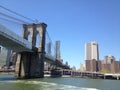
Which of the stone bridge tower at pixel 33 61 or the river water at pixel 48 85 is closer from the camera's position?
the river water at pixel 48 85

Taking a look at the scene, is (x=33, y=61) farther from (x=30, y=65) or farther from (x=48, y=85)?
(x=48, y=85)

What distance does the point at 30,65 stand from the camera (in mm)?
70688

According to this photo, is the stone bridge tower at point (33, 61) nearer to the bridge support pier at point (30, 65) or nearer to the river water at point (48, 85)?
the bridge support pier at point (30, 65)

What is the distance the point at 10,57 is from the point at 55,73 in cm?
6529

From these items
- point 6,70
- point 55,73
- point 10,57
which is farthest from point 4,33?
point 10,57

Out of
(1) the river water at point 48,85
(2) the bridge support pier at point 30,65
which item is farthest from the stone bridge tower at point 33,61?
(1) the river water at point 48,85

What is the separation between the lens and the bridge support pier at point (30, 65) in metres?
68.1

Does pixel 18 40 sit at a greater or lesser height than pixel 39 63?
greater

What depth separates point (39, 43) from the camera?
7006 centimetres

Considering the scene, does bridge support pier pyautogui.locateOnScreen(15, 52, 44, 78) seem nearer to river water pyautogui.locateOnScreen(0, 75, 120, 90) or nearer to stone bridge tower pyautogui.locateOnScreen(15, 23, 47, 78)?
stone bridge tower pyautogui.locateOnScreen(15, 23, 47, 78)

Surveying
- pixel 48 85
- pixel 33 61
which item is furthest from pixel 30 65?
pixel 48 85

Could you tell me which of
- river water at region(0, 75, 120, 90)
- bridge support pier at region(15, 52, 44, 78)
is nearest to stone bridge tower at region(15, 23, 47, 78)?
bridge support pier at region(15, 52, 44, 78)

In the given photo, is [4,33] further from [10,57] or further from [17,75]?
[10,57]

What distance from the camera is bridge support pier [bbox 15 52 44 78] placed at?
6808cm
